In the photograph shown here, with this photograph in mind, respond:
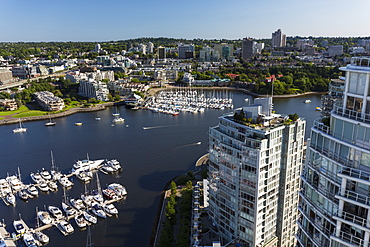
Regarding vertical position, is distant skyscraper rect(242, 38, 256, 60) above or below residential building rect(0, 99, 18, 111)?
above

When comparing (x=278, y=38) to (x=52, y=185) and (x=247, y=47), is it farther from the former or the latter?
(x=52, y=185)

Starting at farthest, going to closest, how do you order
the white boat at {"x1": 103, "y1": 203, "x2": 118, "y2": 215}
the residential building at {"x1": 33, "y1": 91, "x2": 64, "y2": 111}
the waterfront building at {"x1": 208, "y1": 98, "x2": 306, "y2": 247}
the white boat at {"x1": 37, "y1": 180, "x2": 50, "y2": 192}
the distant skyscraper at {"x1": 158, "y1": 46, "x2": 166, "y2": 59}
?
the distant skyscraper at {"x1": 158, "y1": 46, "x2": 166, "y2": 59}
the residential building at {"x1": 33, "y1": 91, "x2": 64, "y2": 111}
the white boat at {"x1": 37, "y1": 180, "x2": 50, "y2": 192}
the white boat at {"x1": 103, "y1": 203, "x2": 118, "y2": 215}
the waterfront building at {"x1": 208, "y1": 98, "x2": 306, "y2": 247}

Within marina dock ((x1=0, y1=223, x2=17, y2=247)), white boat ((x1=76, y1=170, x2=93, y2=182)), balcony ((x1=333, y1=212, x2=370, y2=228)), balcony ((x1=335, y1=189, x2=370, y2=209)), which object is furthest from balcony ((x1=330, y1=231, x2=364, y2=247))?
white boat ((x1=76, y1=170, x2=93, y2=182))

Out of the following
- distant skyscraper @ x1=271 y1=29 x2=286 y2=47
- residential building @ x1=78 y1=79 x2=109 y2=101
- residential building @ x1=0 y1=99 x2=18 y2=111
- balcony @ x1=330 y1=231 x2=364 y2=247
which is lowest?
residential building @ x1=0 y1=99 x2=18 y2=111

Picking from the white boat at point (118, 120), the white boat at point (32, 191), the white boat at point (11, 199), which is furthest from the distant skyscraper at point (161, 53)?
the white boat at point (11, 199)

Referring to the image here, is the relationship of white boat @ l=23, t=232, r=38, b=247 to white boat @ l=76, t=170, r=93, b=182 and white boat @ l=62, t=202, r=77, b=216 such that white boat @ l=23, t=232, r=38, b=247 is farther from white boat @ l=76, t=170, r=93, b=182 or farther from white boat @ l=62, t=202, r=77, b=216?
white boat @ l=76, t=170, r=93, b=182

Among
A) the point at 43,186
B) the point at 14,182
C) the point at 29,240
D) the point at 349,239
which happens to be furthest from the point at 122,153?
the point at 349,239

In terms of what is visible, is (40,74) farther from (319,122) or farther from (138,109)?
(319,122)
